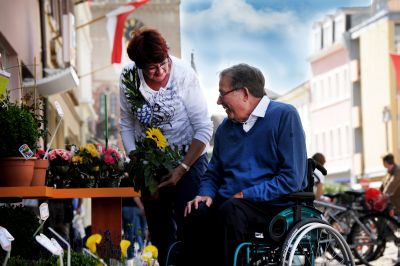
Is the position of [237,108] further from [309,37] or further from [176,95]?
[309,37]

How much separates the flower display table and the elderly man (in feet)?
4.00

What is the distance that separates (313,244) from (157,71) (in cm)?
141

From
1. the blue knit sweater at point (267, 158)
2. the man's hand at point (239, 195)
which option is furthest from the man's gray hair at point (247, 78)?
the man's hand at point (239, 195)

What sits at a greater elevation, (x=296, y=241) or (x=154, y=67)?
(x=154, y=67)

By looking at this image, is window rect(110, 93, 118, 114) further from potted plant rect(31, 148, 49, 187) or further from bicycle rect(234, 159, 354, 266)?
bicycle rect(234, 159, 354, 266)

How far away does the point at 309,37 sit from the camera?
244 ft

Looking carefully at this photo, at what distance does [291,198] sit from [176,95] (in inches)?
48.6

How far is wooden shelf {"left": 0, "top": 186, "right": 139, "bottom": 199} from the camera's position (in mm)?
7082

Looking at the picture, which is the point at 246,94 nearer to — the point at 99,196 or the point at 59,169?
the point at 99,196

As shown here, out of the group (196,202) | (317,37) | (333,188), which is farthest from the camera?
(317,37)

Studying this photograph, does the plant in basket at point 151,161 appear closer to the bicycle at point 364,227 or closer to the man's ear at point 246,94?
the man's ear at point 246,94

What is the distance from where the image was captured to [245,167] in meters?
6.25

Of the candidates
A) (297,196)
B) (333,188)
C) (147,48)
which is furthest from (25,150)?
(333,188)

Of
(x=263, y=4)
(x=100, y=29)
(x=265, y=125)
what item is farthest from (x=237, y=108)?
(x=100, y=29)
